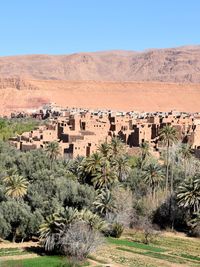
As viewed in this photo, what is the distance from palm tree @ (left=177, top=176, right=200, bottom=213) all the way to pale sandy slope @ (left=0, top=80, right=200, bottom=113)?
9043cm

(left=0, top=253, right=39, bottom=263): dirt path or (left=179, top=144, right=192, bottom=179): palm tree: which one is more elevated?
(left=179, top=144, right=192, bottom=179): palm tree

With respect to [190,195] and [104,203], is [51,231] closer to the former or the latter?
Answer: [104,203]

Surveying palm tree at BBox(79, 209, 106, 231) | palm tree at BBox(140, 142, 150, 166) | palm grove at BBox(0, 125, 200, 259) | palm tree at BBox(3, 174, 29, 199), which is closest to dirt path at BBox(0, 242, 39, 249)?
palm grove at BBox(0, 125, 200, 259)

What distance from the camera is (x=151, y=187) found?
157 feet

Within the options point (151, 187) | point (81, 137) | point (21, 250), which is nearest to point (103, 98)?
point (81, 137)

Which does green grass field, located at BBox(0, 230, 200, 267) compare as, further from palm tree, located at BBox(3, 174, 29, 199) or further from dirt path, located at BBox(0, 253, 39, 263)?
palm tree, located at BBox(3, 174, 29, 199)

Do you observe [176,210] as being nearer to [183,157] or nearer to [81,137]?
[183,157]

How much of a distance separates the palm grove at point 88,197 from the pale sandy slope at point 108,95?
273ft

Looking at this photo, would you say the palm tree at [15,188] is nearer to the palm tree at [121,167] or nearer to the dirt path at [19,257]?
the dirt path at [19,257]

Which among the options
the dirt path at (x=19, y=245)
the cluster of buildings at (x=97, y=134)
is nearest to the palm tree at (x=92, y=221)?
the dirt path at (x=19, y=245)

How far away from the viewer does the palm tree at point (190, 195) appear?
4259 cm

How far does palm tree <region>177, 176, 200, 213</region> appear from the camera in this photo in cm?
4259

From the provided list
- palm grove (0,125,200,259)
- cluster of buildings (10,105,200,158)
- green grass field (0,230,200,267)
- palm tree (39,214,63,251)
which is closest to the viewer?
green grass field (0,230,200,267)

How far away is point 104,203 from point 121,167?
8.50 meters
